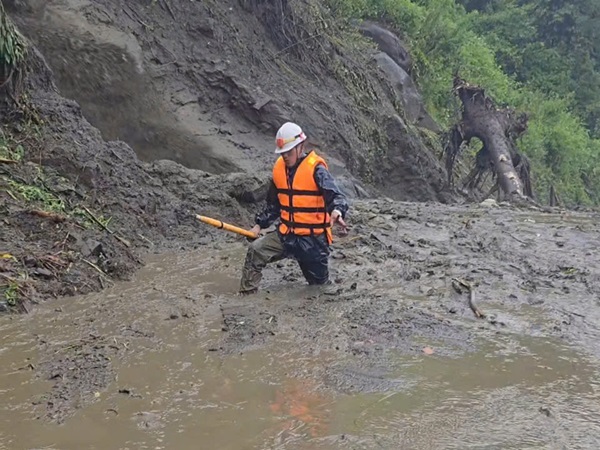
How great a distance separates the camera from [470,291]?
596 cm

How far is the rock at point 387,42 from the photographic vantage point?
20.7 meters

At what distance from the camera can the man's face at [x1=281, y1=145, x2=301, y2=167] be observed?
6008 millimetres

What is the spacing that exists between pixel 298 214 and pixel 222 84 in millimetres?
6695

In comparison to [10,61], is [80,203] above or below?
below

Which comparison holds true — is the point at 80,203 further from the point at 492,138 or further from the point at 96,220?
the point at 492,138

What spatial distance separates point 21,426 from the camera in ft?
11.1

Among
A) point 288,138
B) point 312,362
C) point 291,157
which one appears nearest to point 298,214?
point 291,157

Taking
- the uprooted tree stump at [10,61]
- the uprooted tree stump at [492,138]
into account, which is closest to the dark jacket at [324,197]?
the uprooted tree stump at [10,61]

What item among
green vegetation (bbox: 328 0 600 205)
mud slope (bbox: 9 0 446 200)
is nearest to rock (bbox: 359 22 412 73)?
green vegetation (bbox: 328 0 600 205)

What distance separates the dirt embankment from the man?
1.28 metres

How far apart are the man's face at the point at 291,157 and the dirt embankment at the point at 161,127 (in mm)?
1751

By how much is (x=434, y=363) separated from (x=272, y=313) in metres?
1.44

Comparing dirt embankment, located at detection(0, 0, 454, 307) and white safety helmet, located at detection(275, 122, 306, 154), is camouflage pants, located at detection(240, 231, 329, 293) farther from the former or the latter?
dirt embankment, located at detection(0, 0, 454, 307)

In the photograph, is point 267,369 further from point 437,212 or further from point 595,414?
point 437,212
